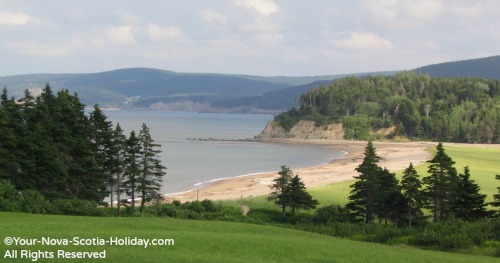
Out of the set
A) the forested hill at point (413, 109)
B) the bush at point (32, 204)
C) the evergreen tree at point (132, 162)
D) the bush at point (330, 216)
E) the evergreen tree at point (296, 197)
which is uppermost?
the forested hill at point (413, 109)

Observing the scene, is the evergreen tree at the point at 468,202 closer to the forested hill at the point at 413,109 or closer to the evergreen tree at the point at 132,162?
the evergreen tree at the point at 132,162

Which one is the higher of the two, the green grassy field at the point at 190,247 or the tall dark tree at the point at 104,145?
the tall dark tree at the point at 104,145

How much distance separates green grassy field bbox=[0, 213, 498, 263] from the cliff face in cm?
14754

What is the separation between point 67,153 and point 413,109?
145020 mm

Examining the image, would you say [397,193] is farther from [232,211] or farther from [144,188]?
[144,188]

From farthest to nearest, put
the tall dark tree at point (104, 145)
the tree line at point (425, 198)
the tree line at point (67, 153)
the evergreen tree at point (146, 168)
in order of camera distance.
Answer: the tall dark tree at point (104, 145) → the evergreen tree at point (146, 168) → the tree line at point (425, 198) → the tree line at point (67, 153)

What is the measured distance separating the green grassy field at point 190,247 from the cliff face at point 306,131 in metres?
148

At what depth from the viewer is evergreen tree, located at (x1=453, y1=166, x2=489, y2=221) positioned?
124 ft

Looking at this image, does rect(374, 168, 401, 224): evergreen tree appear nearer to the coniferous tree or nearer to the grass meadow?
the grass meadow

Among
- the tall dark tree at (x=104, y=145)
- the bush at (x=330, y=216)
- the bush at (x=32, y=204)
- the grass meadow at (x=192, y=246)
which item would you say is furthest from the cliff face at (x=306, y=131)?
the grass meadow at (x=192, y=246)

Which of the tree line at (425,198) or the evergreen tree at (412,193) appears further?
the tree line at (425,198)

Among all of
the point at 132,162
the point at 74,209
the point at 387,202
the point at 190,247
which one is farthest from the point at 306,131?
the point at 190,247

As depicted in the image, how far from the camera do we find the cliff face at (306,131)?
172875mm

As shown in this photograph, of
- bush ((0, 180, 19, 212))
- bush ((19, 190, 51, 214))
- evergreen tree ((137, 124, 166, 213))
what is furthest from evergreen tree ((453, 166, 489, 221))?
bush ((0, 180, 19, 212))
